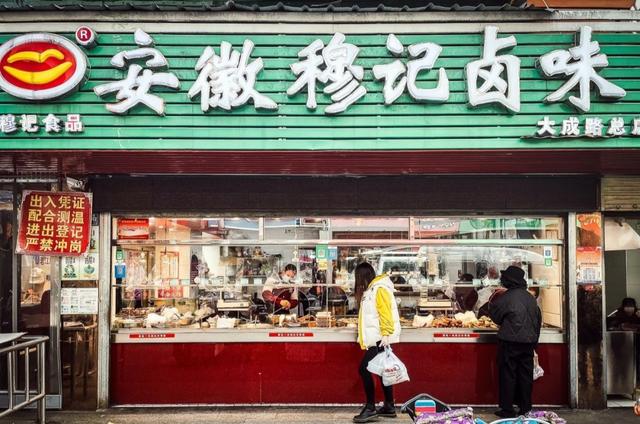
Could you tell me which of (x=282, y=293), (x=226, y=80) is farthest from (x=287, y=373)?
(x=226, y=80)

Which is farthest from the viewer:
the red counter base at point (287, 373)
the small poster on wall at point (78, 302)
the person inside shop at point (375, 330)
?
the red counter base at point (287, 373)

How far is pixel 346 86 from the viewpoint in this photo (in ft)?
22.2

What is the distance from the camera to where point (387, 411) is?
26.2 ft

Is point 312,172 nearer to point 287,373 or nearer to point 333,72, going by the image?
point 333,72

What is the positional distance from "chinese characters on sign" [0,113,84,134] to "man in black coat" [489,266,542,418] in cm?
568

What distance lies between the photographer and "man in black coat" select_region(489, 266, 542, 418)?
7.85 metres

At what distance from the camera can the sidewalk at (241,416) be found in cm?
799

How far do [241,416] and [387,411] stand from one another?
6.44 ft

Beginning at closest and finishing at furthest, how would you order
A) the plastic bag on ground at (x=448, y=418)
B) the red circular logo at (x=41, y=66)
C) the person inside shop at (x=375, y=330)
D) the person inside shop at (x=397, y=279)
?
the plastic bag on ground at (x=448, y=418) < the red circular logo at (x=41, y=66) < the person inside shop at (x=375, y=330) < the person inside shop at (x=397, y=279)

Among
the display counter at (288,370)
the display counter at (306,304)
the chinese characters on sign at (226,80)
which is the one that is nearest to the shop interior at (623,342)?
the display counter at (306,304)

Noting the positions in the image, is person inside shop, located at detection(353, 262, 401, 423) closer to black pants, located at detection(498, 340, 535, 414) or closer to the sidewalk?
the sidewalk

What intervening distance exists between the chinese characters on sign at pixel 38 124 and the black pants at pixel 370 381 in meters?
4.44

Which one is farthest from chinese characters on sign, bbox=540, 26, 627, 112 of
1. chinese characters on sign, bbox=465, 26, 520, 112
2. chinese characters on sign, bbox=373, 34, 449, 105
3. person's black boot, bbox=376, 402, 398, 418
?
person's black boot, bbox=376, 402, 398, 418

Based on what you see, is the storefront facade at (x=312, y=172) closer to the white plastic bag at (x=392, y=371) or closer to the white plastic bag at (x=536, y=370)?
the white plastic bag at (x=536, y=370)
